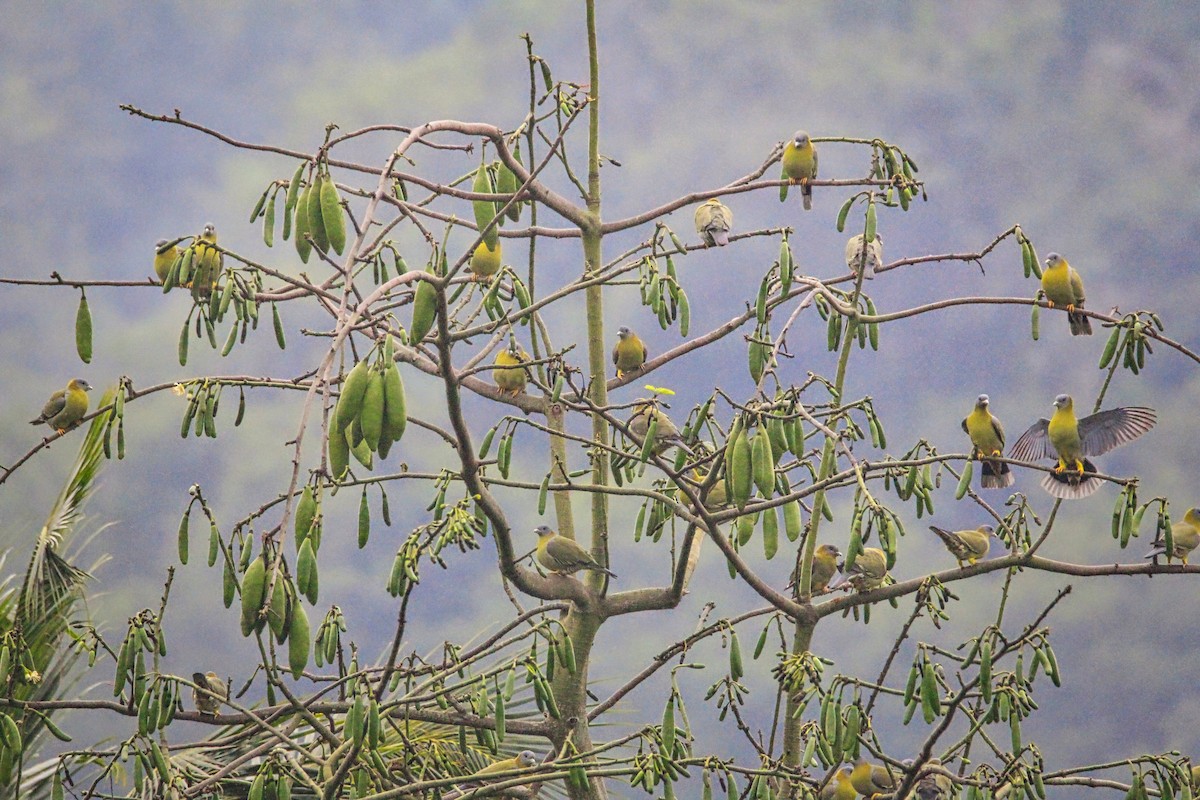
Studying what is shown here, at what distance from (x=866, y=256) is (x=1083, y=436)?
680 millimetres

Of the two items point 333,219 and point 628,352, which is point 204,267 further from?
point 628,352

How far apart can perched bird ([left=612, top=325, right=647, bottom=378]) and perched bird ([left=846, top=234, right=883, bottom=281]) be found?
58 cm

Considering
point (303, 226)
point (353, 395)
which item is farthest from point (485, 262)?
point (353, 395)

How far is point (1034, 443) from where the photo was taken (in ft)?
10.7

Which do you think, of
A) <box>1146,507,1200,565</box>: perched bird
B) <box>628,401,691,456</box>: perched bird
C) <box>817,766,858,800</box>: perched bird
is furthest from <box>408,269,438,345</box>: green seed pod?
<box>1146,507,1200,565</box>: perched bird

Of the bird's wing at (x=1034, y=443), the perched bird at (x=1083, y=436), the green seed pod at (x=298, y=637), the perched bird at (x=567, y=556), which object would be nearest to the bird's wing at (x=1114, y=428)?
the perched bird at (x=1083, y=436)

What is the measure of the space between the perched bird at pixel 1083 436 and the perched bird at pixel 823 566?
0.65 metres

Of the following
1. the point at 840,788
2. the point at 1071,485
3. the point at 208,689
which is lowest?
the point at 208,689

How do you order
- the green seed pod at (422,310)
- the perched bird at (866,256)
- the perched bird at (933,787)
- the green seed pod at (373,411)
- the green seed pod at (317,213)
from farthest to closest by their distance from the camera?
the perched bird at (866,256) → the perched bird at (933,787) → the green seed pod at (317,213) → the green seed pod at (422,310) → the green seed pod at (373,411)

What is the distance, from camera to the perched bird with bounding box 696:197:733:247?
3.31 meters

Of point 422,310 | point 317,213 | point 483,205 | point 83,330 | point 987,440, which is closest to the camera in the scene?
point 422,310

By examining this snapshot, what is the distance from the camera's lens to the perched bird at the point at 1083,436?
2.88 meters

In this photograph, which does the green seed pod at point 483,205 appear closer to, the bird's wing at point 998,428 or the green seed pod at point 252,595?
the green seed pod at point 252,595

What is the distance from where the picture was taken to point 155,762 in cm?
220
